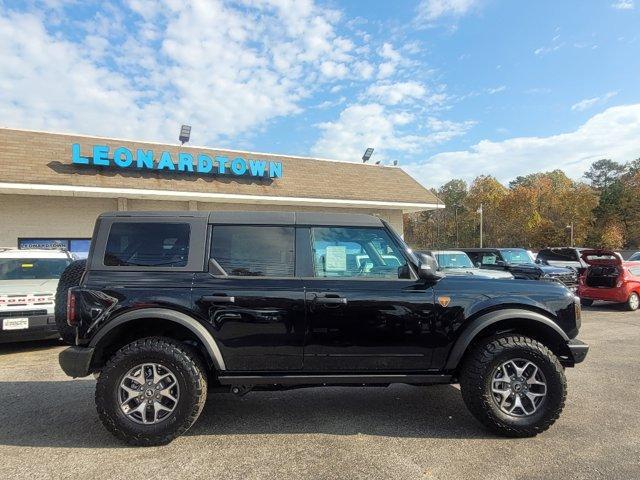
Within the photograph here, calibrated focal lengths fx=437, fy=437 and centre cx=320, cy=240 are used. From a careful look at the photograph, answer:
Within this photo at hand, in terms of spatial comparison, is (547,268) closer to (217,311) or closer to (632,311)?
(632,311)

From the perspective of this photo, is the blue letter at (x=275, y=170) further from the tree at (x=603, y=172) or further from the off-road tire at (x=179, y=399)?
the tree at (x=603, y=172)

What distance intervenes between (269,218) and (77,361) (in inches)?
79.0

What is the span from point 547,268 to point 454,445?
37.8 feet

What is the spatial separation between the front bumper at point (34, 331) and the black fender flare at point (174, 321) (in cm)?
382

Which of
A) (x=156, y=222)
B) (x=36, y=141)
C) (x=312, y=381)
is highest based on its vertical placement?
(x=36, y=141)

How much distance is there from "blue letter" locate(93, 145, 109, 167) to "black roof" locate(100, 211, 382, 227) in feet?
35.7

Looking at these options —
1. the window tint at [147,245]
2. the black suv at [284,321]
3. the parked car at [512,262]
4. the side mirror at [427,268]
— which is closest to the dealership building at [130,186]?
the parked car at [512,262]

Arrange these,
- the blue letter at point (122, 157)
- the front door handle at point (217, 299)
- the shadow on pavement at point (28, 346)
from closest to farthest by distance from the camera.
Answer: the front door handle at point (217, 299) < the shadow on pavement at point (28, 346) < the blue letter at point (122, 157)

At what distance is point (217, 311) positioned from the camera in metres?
3.74

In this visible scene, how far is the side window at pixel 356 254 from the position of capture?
13.0 feet

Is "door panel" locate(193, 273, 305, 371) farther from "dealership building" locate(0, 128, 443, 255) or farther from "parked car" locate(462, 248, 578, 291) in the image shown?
"dealership building" locate(0, 128, 443, 255)

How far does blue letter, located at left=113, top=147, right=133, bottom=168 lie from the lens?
14.0m

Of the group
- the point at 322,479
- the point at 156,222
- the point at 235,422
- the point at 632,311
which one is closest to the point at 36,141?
the point at 156,222

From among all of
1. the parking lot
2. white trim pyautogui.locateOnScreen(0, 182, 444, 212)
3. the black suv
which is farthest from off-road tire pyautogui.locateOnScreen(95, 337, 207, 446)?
white trim pyautogui.locateOnScreen(0, 182, 444, 212)
